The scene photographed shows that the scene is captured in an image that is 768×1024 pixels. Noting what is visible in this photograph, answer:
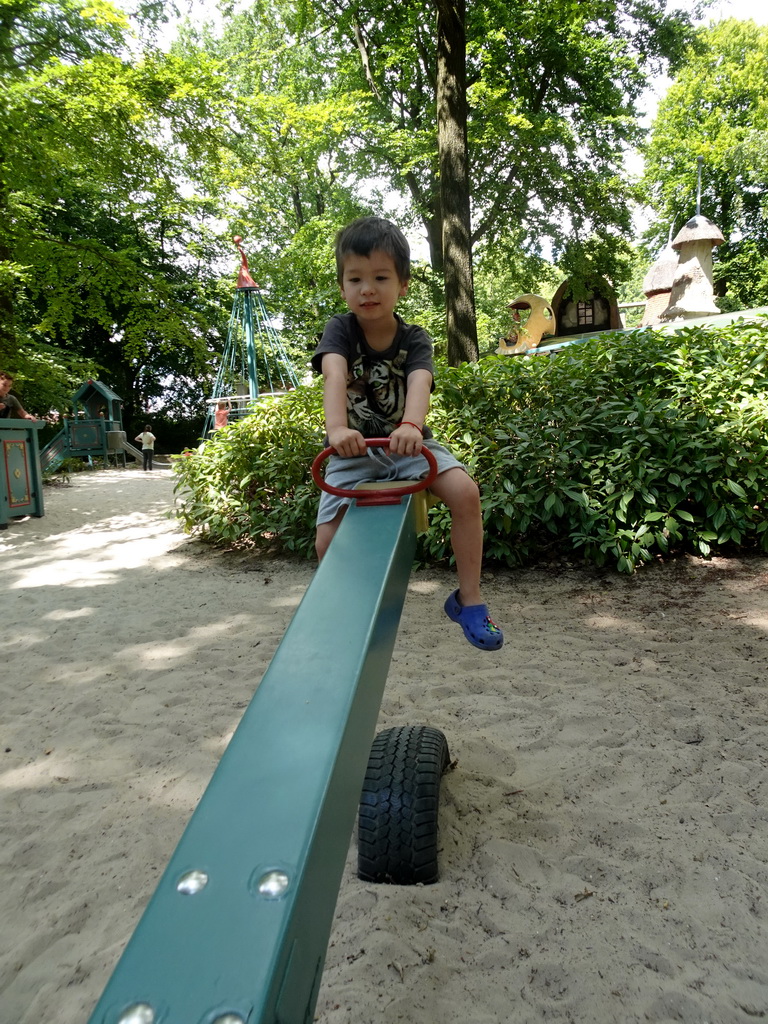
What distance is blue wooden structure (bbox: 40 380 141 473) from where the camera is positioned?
17.3 metres

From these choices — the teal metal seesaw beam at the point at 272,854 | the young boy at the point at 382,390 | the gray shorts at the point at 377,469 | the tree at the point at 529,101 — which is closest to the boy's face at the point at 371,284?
the young boy at the point at 382,390

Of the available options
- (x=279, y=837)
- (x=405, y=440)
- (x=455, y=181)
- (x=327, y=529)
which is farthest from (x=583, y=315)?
(x=279, y=837)

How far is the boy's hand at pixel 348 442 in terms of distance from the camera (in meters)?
1.75

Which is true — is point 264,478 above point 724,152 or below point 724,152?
below

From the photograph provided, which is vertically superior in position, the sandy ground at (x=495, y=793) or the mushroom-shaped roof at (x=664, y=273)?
the mushroom-shaped roof at (x=664, y=273)

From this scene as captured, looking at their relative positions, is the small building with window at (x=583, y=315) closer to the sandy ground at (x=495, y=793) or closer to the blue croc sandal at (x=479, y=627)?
the sandy ground at (x=495, y=793)

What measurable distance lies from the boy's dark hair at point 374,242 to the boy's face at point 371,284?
0.01 meters

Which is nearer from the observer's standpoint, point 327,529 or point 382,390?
point 327,529

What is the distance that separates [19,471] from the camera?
26.7 ft

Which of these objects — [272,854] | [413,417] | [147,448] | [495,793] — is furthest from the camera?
[147,448]

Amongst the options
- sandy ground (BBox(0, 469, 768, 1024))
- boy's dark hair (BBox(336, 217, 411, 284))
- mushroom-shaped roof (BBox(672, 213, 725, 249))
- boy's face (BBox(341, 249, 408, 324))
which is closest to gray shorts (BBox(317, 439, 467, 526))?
boy's face (BBox(341, 249, 408, 324))

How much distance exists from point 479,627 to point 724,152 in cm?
2952

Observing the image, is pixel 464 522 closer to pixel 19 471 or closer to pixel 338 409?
pixel 338 409

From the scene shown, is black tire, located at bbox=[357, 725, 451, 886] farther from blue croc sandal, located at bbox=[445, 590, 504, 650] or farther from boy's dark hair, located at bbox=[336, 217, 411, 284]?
boy's dark hair, located at bbox=[336, 217, 411, 284]
